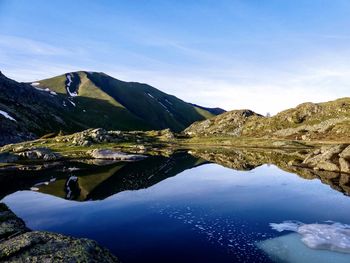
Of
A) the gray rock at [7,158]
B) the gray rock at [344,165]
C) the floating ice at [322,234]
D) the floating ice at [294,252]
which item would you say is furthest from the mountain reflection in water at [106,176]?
the floating ice at [294,252]

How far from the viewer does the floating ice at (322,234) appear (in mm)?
38903

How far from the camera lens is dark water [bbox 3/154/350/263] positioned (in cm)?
4044

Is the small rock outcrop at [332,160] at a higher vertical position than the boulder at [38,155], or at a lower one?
higher

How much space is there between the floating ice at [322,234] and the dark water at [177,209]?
2407mm

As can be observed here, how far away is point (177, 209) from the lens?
57.3 meters

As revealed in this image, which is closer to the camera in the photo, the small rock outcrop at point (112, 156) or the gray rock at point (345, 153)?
the gray rock at point (345, 153)

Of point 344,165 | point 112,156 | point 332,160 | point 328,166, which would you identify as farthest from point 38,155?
point 344,165

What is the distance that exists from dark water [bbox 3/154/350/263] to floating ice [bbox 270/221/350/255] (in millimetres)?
2407

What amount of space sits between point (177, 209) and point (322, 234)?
73.3 feet

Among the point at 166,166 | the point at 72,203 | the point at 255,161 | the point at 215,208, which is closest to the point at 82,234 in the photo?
the point at 72,203

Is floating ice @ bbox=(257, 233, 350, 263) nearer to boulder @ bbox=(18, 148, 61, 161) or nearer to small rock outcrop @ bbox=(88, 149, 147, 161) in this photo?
small rock outcrop @ bbox=(88, 149, 147, 161)

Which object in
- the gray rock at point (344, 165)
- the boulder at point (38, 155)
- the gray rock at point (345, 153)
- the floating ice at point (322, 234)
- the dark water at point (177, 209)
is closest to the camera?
the floating ice at point (322, 234)

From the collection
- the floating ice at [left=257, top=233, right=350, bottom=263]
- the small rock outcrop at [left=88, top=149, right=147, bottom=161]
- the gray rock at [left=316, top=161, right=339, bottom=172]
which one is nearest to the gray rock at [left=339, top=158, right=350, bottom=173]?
the gray rock at [left=316, top=161, right=339, bottom=172]

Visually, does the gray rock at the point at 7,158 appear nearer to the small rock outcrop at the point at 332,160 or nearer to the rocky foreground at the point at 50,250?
the rocky foreground at the point at 50,250
